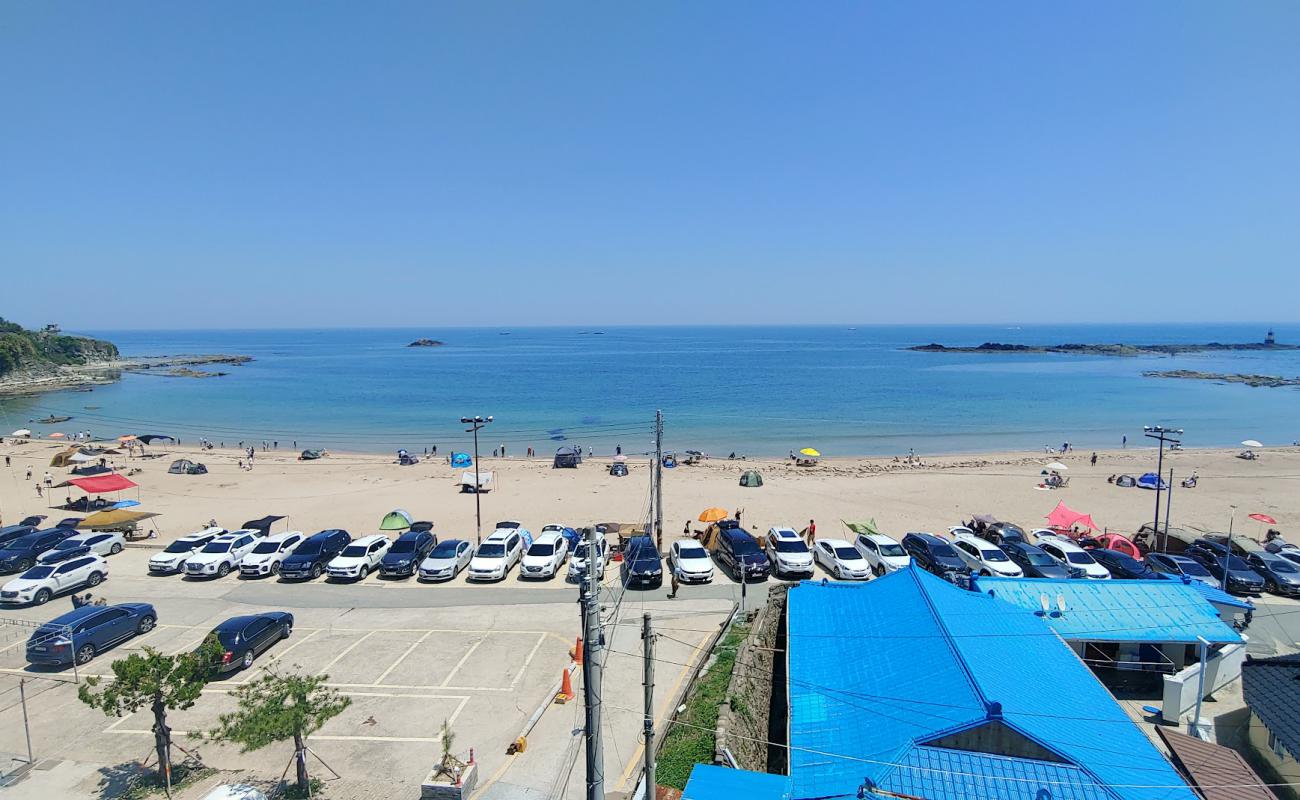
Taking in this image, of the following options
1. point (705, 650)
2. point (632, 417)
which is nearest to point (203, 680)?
point (705, 650)

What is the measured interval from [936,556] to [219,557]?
24140mm

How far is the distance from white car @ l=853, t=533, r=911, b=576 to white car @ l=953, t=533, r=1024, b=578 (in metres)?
2.07

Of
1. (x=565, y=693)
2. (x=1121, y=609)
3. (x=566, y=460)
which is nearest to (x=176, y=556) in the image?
(x=565, y=693)

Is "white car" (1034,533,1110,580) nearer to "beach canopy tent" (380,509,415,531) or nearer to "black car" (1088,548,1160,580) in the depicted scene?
"black car" (1088,548,1160,580)

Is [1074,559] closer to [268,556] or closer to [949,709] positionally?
[949,709]

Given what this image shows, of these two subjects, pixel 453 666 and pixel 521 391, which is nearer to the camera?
pixel 453 666

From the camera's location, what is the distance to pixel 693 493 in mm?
37375

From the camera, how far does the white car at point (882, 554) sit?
22.8 meters

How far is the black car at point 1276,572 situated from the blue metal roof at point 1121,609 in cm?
683

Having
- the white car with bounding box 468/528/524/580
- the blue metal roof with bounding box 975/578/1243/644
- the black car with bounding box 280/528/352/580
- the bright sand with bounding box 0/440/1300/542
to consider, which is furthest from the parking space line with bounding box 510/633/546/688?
the bright sand with bounding box 0/440/1300/542

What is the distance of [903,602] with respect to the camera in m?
14.1

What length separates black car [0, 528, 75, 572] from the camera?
76.7ft

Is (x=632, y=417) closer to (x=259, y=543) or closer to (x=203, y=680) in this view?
(x=259, y=543)

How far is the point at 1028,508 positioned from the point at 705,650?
81.4ft
